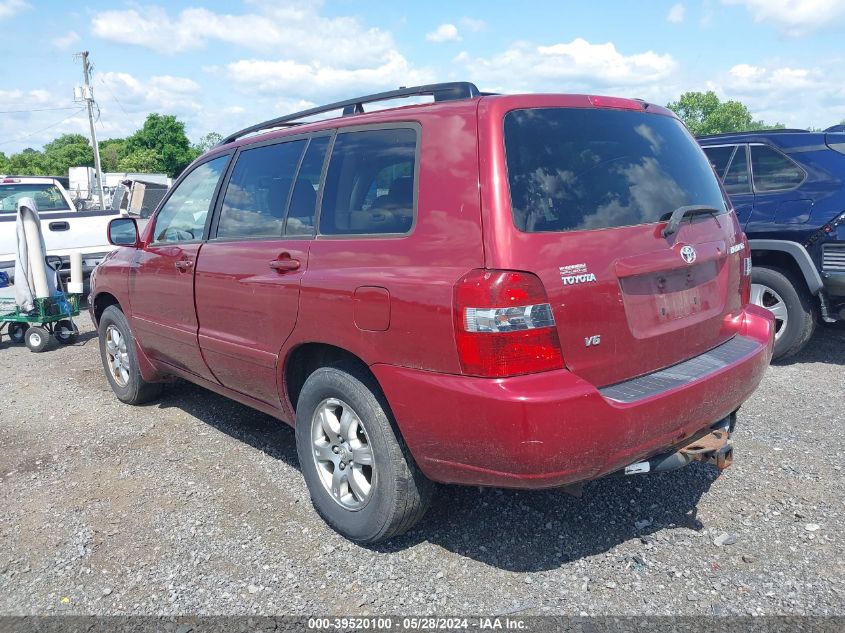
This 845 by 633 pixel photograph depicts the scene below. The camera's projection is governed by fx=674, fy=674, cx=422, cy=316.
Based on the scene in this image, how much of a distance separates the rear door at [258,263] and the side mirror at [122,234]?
3.67ft

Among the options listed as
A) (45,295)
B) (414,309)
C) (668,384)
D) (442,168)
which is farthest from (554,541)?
(45,295)

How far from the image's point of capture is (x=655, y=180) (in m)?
2.93

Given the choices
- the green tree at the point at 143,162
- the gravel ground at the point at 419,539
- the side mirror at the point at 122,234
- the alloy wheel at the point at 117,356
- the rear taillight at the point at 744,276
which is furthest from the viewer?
the green tree at the point at 143,162

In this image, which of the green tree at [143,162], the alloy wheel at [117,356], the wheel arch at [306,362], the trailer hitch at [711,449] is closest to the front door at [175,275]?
the alloy wheel at [117,356]

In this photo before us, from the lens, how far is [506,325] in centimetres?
240

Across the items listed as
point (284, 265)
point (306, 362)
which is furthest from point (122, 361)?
point (284, 265)

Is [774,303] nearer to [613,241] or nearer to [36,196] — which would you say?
[613,241]

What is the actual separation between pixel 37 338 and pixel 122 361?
276 cm

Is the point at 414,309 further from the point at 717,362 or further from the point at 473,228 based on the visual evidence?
the point at 717,362

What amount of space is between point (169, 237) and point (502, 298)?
9.55ft

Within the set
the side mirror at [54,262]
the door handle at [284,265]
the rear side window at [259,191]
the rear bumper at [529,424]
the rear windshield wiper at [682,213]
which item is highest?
the rear side window at [259,191]

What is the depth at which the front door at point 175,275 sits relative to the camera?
4121 mm

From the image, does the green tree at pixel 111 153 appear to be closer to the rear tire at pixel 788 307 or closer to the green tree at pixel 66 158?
the green tree at pixel 66 158

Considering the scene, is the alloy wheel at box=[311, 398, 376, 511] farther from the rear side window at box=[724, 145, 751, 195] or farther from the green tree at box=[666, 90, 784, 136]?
the green tree at box=[666, 90, 784, 136]
